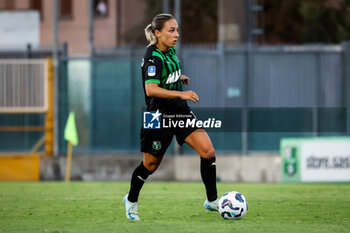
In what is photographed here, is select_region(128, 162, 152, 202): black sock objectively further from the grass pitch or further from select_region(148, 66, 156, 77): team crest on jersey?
select_region(148, 66, 156, 77): team crest on jersey

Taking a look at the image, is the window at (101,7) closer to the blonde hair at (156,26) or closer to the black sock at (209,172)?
the blonde hair at (156,26)

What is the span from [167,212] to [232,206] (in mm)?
1232

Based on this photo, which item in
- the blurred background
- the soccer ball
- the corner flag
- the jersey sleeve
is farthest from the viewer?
the blurred background

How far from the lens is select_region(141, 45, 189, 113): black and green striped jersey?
8.44 meters

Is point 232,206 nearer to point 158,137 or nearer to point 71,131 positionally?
point 158,137

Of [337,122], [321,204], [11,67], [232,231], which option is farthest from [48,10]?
[232,231]

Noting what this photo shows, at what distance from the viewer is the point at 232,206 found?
8.56 metres

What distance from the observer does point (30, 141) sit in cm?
2098

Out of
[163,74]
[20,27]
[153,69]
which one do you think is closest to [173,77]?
[163,74]

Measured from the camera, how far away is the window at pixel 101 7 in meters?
22.9

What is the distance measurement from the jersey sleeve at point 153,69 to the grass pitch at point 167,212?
4.91 feet

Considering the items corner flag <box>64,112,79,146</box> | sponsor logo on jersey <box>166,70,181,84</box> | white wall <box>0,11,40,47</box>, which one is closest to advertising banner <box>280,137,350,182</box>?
corner flag <box>64,112,79,146</box>

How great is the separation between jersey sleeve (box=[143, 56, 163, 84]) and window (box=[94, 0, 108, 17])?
1458 cm

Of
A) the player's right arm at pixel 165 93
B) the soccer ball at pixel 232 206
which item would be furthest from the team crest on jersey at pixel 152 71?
the soccer ball at pixel 232 206
